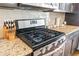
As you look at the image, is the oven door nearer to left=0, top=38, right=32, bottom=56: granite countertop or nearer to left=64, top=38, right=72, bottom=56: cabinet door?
left=64, top=38, right=72, bottom=56: cabinet door

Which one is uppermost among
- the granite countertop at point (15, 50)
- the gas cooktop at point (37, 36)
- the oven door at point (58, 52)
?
the gas cooktop at point (37, 36)

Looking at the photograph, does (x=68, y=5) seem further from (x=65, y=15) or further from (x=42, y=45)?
(x=42, y=45)

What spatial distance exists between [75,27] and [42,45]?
0.36 m

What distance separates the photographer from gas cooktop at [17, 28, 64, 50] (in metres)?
0.97

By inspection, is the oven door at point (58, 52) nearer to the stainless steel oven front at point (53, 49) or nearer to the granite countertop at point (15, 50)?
the stainless steel oven front at point (53, 49)

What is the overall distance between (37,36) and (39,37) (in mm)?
41

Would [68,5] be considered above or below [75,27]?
above

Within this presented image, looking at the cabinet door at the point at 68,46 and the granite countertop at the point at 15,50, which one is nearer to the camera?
the granite countertop at the point at 15,50

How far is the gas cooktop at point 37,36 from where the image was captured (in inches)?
38.0

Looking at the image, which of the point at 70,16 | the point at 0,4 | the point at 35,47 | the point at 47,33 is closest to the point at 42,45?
the point at 35,47

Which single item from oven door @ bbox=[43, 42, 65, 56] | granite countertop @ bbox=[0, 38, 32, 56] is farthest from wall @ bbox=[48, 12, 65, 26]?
granite countertop @ bbox=[0, 38, 32, 56]

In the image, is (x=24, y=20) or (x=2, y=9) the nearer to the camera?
(x=2, y=9)

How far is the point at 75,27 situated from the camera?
3.54ft

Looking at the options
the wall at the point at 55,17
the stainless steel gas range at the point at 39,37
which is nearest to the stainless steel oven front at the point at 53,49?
the stainless steel gas range at the point at 39,37
